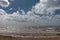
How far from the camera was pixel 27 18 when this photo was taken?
7.16ft

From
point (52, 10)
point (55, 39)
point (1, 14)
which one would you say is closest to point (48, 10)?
point (52, 10)

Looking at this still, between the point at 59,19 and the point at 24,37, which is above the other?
the point at 59,19

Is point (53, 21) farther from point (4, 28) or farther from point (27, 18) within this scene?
point (4, 28)

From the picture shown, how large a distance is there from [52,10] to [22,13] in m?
0.36

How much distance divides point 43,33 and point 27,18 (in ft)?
0.86

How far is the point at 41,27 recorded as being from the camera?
86.0 inches

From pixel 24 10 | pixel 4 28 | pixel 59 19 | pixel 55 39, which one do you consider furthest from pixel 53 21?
pixel 4 28

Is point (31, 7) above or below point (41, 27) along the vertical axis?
above

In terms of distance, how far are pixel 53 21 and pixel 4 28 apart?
59 centimetres

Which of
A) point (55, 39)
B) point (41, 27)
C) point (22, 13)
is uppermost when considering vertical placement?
point (22, 13)

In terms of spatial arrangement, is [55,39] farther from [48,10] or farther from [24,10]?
[24,10]

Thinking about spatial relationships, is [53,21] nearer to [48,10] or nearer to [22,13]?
[48,10]

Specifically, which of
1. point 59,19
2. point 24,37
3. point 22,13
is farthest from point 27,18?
point 59,19

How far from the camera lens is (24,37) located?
2.16 m
